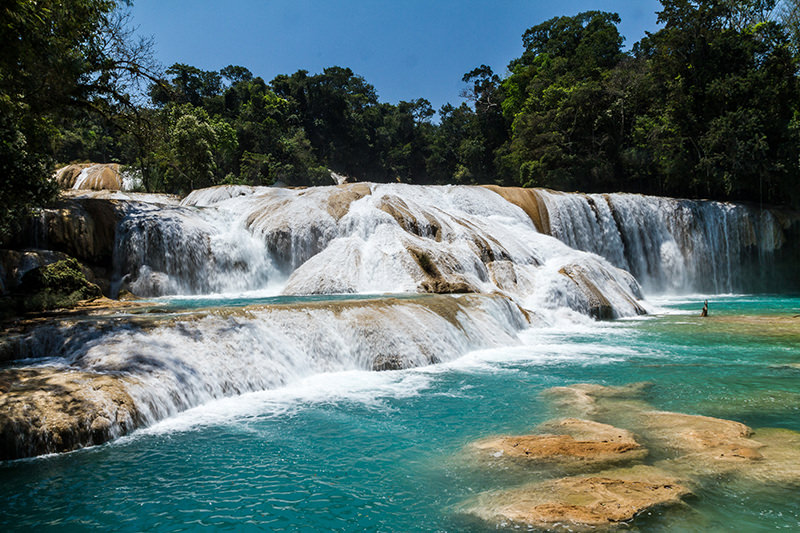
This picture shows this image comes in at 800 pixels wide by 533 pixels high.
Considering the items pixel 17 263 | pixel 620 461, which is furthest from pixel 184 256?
pixel 620 461

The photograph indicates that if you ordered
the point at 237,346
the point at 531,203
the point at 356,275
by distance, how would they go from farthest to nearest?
the point at 531,203 < the point at 356,275 < the point at 237,346

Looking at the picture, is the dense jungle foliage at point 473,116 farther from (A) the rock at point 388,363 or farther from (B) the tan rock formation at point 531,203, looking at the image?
(B) the tan rock formation at point 531,203

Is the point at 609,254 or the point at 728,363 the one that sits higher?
the point at 609,254

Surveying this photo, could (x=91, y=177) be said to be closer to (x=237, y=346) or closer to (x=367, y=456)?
(x=237, y=346)

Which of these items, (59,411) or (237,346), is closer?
(59,411)

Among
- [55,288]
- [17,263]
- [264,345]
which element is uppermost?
[17,263]

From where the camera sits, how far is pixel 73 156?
46.1 m

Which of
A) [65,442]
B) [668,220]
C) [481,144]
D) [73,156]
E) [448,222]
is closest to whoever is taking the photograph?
[65,442]

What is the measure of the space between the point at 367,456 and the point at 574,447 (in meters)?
2.21

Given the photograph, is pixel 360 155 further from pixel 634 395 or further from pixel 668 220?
pixel 634 395

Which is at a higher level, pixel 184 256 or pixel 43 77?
pixel 43 77

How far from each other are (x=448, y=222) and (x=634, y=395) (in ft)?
40.1

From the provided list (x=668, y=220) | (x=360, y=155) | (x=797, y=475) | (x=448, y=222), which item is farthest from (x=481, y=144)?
(x=797, y=475)

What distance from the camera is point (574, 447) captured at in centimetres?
542
